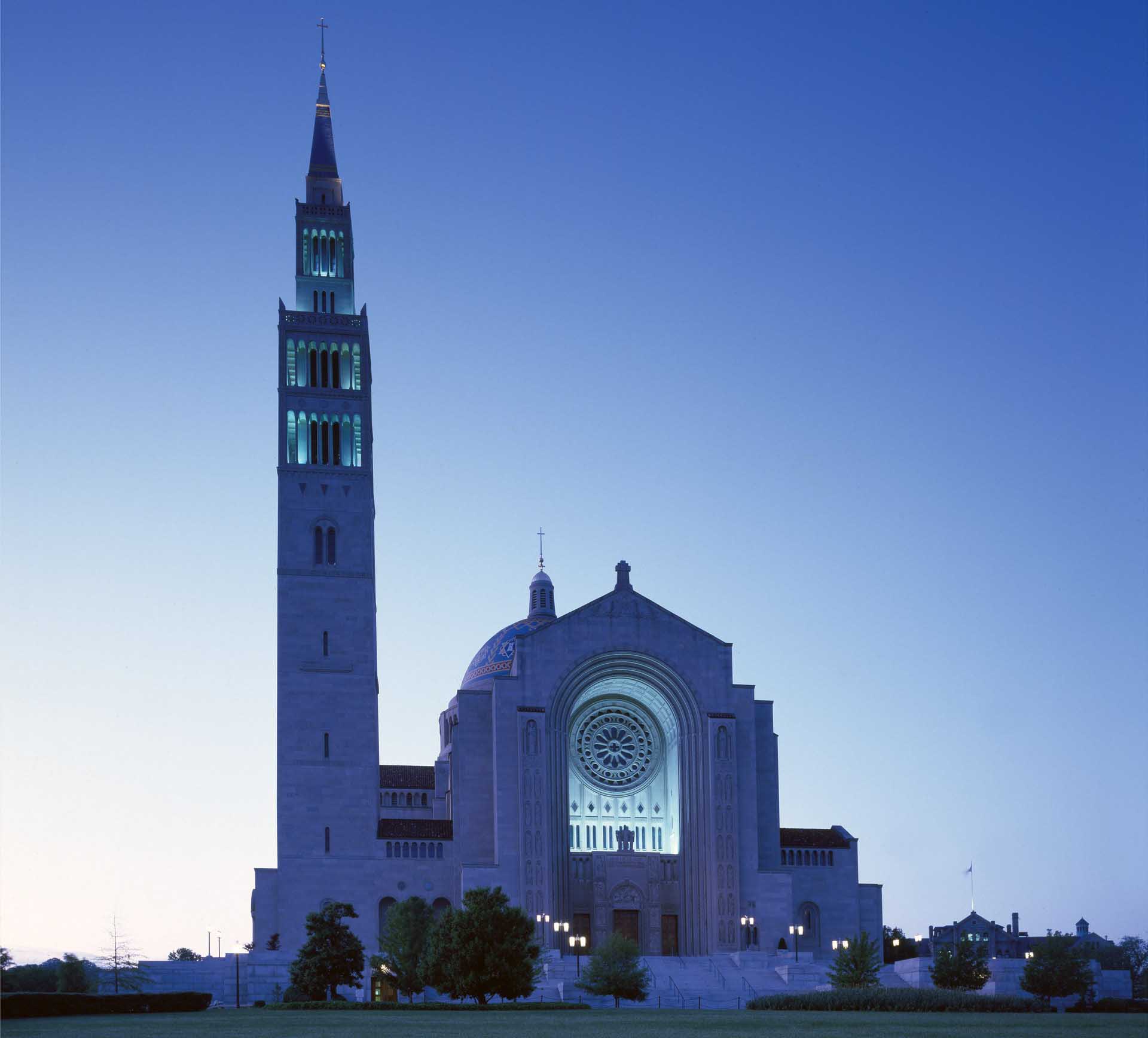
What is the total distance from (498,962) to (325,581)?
2725cm

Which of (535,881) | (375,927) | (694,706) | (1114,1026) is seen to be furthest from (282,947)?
(1114,1026)

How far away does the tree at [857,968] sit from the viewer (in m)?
55.6

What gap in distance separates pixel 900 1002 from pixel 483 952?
13953mm

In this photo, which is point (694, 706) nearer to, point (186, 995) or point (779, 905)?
point (779, 905)

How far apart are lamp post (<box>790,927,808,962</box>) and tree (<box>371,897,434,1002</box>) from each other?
16198 millimetres

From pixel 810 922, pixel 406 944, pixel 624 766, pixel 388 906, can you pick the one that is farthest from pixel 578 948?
pixel 406 944

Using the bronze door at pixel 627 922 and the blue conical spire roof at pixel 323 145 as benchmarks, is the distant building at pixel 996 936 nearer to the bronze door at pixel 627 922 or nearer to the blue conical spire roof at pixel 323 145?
the bronze door at pixel 627 922

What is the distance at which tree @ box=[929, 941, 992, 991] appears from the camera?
2248 inches

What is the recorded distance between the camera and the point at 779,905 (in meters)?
72.9

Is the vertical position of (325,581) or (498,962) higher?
(325,581)

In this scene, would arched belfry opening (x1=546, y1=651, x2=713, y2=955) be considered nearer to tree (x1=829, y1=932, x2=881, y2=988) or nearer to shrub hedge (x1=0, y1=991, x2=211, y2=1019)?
tree (x1=829, y1=932, x2=881, y2=988)

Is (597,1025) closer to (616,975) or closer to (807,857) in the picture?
(616,975)

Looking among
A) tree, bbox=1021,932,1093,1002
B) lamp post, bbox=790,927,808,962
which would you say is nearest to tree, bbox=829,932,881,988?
tree, bbox=1021,932,1093,1002

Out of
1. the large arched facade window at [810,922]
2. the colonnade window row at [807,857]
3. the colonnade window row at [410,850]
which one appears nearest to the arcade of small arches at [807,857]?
the colonnade window row at [807,857]
